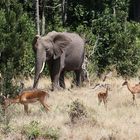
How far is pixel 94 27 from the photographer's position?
30031mm

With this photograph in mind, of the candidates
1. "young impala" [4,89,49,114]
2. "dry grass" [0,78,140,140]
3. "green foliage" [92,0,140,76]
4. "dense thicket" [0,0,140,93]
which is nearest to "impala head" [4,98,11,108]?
"young impala" [4,89,49,114]

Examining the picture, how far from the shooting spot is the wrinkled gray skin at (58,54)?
60.5 feet

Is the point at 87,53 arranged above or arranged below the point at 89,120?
below

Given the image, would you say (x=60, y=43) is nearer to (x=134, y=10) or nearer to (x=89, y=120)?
(x=89, y=120)

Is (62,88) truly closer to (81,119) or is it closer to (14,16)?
(14,16)

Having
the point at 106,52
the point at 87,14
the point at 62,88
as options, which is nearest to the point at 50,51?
the point at 62,88

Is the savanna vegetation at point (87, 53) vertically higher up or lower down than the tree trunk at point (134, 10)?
higher up

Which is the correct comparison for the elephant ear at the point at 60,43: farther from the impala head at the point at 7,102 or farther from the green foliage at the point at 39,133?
the green foliage at the point at 39,133

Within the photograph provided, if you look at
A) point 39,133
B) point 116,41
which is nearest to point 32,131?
point 39,133

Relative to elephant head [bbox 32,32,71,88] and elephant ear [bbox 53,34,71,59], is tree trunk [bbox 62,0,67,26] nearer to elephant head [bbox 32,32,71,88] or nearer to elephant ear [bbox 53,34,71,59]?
elephant ear [bbox 53,34,71,59]

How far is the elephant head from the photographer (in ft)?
60.2

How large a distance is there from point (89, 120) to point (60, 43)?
6.56 m

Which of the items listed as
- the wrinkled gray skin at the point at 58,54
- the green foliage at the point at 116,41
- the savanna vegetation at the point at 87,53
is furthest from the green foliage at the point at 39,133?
the green foliage at the point at 116,41

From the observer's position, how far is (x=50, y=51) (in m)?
18.8
